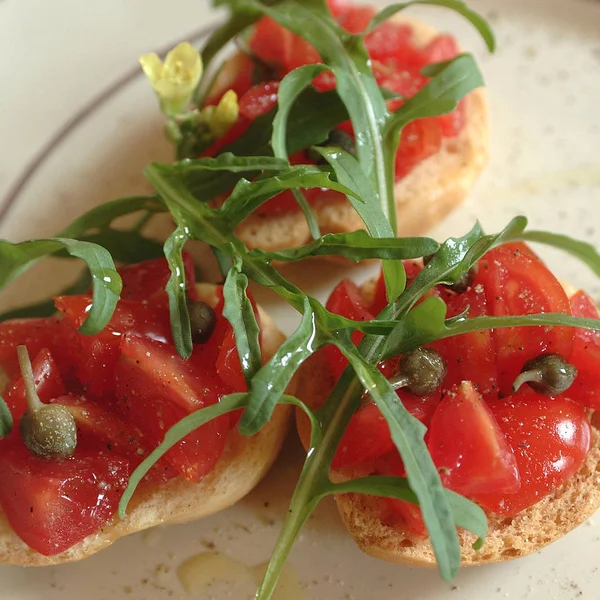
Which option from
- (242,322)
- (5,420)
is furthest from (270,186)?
(5,420)

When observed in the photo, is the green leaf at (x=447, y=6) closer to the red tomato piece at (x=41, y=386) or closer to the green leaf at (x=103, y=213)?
the green leaf at (x=103, y=213)

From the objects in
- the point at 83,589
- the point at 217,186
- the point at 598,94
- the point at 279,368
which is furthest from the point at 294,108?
the point at 83,589

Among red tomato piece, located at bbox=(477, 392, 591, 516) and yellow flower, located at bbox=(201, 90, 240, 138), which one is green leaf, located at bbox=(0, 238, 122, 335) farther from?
red tomato piece, located at bbox=(477, 392, 591, 516)

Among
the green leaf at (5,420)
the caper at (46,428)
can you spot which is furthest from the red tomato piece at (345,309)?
the green leaf at (5,420)

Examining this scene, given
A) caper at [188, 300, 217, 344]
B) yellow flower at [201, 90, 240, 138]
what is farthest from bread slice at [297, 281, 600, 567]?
yellow flower at [201, 90, 240, 138]

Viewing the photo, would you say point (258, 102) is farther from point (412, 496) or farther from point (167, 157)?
point (412, 496)

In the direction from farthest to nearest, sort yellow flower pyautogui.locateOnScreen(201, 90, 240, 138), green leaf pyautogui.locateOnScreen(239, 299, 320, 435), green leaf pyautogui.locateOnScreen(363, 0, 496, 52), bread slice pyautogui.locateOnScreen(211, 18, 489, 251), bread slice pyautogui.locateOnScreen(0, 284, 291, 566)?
1. bread slice pyautogui.locateOnScreen(211, 18, 489, 251)
2. yellow flower pyautogui.locateOnScreen(201, 90, 240, 138)
3. green leaf pyautogui.locateOnScreen(363, 0, 496, 52)
4. bread slice pyautogui.locateOnScreen(0, 284, 291, 566)
5. green leaf pyautogui.locateOnScreen(239, 299, 320, 435)
